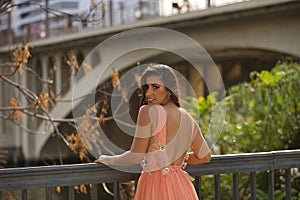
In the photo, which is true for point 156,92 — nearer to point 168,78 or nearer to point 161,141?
point 168,78

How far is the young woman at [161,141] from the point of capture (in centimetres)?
358

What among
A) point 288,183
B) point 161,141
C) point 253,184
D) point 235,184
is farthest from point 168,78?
point 288,183

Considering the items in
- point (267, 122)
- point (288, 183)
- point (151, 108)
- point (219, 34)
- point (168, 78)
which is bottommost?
point (288, 183)

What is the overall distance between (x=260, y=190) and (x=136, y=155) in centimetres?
435

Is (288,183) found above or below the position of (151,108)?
below

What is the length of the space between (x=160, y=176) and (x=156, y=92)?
469 mm

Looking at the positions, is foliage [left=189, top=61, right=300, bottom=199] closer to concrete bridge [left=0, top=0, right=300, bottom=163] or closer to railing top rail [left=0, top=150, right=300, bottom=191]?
concrete bridge [left=0, top=0, right=300, bottom=163]

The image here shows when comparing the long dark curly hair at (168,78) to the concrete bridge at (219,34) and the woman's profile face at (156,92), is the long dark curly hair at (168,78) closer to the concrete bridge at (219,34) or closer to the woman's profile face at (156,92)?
the woman's profile face at (156,92)

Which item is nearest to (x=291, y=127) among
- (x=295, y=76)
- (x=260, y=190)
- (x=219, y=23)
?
(x=295, y=76)

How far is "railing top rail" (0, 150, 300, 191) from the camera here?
135 inches

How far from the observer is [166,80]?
3.68 meters

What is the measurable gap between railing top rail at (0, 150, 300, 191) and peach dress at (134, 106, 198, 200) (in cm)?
16

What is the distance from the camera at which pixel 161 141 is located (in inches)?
143

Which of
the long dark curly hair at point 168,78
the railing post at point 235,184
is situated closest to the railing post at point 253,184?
the railing post at point 235,184
